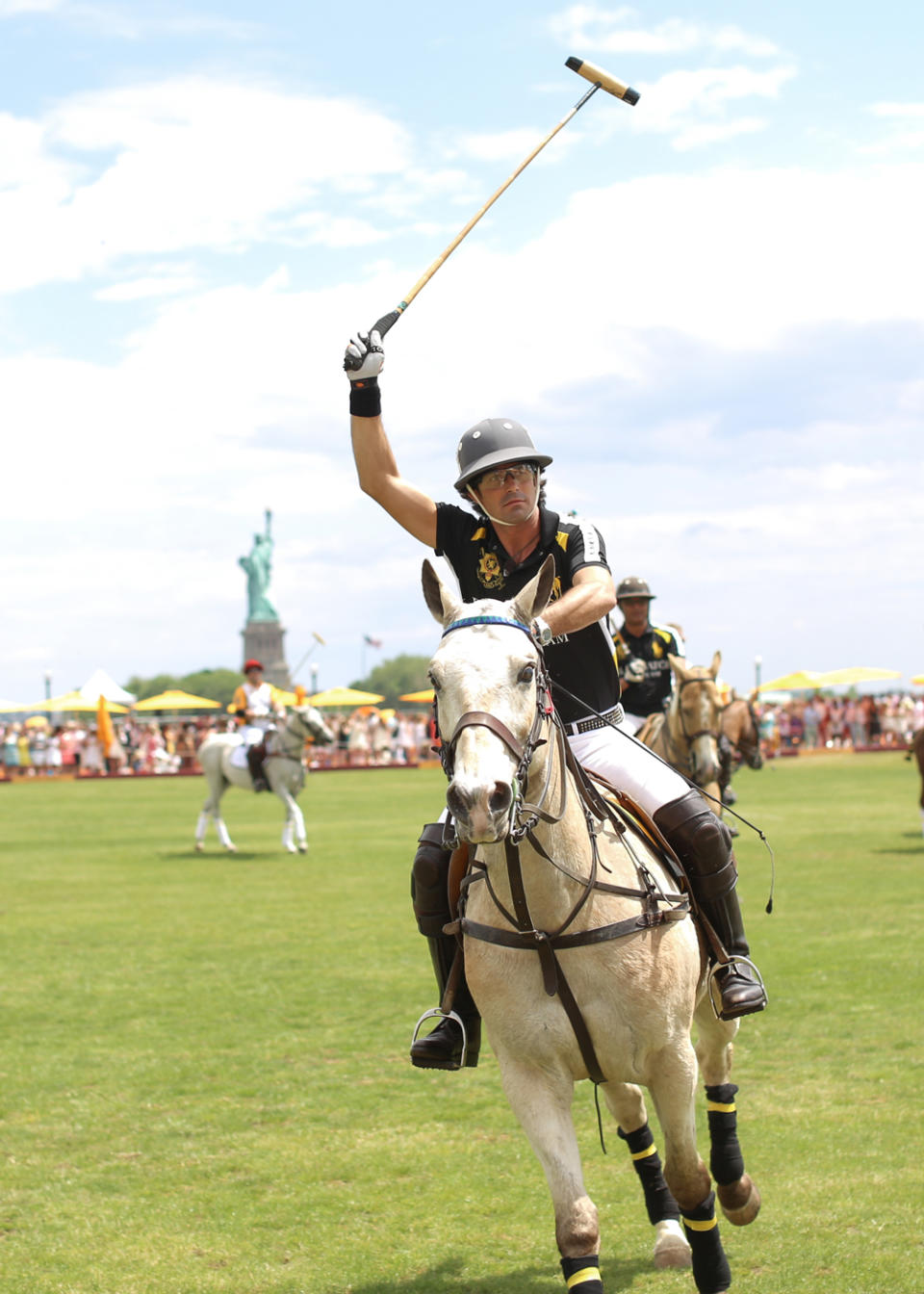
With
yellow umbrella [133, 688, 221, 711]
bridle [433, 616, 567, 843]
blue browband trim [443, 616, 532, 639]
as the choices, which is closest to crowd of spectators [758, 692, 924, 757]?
yellow umbrella [133, 688, 221, 711]

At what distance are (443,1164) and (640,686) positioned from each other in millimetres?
6774

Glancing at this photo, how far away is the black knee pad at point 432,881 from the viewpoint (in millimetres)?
5266

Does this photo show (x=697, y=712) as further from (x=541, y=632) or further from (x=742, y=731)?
(x=541, y=632)

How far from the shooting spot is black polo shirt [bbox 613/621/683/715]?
1264cm

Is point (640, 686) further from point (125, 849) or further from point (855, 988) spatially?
point (125, 849)

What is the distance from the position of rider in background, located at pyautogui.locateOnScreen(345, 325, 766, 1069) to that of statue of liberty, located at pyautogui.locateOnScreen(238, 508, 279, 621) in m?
116

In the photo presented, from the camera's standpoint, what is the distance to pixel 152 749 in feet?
180

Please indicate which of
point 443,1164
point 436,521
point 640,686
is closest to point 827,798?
point 640,686

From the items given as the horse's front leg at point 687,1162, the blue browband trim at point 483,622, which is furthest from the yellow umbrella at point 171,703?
the blue browband trim at point 483,622

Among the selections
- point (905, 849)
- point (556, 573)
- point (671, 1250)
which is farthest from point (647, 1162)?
point (905, 849)

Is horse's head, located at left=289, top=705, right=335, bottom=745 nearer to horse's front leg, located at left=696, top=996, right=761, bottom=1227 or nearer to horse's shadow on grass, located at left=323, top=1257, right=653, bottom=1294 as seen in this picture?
horse's front leg, located at left=696, top=996, right=761, bottom=1227

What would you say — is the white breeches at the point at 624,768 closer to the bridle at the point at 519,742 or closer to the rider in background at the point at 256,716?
the bridle at the point at 519,742

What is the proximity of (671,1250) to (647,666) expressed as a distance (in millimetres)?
7613

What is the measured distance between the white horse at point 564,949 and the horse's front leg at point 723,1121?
2.25 ft
